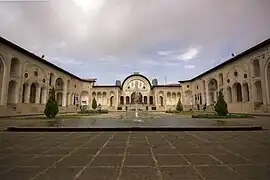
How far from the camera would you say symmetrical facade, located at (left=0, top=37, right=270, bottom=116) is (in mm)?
22416

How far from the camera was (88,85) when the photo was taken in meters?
51.8

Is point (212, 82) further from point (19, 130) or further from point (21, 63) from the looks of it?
point (19, 130)

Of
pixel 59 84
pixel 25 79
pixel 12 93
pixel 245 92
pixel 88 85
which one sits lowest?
pixel 12 93

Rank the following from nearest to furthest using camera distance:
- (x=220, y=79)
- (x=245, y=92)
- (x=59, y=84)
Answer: (x=245, y=92)
(x=220, y=79)
(x=59, y=84)

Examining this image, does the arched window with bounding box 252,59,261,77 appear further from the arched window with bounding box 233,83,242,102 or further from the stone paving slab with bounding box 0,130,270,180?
the stone paving slab with bounding box 0,130,270,180

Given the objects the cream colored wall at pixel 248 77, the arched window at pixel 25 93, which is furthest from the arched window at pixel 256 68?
the arched window at pixel 25 93

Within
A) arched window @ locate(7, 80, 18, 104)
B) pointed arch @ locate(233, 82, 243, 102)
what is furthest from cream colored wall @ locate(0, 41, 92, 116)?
pointed arch @ locate(233, 82, 243, 102)

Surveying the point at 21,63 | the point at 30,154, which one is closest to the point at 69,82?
the point at 21,63

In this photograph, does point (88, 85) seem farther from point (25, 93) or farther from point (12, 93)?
point (12, 93)

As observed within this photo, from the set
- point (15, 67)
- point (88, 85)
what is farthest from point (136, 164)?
point (88, 85)

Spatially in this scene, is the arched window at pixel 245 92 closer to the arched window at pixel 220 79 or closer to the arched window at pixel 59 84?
the arched window at pixel 220 79

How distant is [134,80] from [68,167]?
5579cm

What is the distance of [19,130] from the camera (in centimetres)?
827

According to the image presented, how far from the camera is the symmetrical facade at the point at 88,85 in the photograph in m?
22.4
